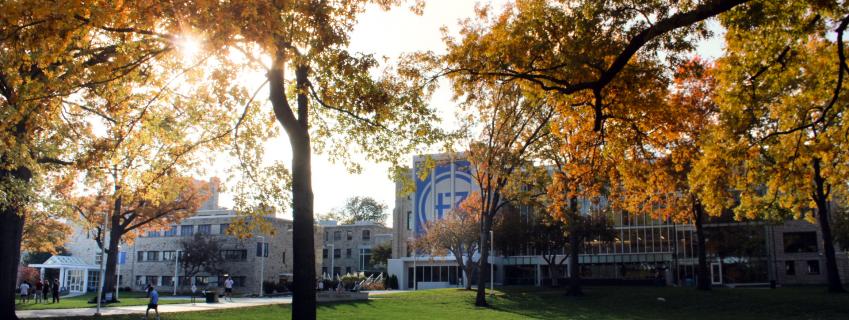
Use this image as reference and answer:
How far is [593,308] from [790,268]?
35215 millimetres

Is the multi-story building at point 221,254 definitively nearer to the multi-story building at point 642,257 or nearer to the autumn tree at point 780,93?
the multi-story building at point 642,257

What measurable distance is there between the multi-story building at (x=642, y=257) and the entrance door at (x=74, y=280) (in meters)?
31.4

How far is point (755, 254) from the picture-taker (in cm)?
5200

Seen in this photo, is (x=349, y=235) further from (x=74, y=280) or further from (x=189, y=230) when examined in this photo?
(x=74, y=280)

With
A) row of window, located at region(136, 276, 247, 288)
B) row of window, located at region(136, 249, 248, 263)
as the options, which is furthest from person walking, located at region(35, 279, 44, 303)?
row of window, located at region(136, 249, 248, 263)

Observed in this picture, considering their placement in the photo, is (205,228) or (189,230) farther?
(189,230)

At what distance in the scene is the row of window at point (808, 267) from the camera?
56.9m

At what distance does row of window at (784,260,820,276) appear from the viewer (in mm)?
56906

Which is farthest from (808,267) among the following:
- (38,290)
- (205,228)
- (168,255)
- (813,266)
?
(168,255)

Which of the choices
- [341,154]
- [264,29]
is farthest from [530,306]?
[264,29]

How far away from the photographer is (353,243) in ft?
285

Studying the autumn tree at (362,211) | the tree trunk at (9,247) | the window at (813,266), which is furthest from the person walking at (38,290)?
the autumn tree at (362,211)

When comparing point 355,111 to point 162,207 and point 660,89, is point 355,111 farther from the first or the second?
point 162,207

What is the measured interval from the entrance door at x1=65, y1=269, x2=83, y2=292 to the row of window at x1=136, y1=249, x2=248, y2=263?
245 inches
